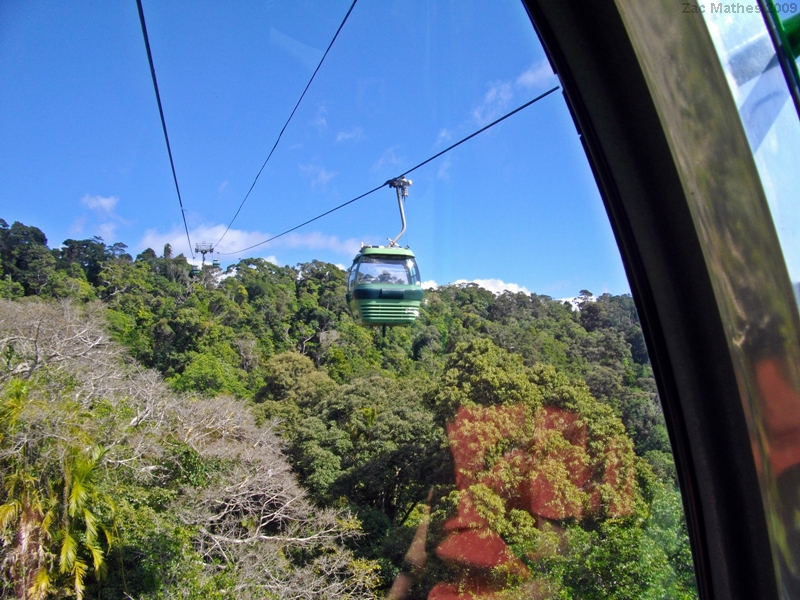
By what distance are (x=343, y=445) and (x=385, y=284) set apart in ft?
24.7

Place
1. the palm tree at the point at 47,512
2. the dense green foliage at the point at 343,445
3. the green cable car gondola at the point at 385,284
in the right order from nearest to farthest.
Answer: the dense green foliage at the point at 343,445, the palm tree at the point at 47,512, the green cable car gondola at the point at 385,284

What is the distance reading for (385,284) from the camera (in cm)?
699

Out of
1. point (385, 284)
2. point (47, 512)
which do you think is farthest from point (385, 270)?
point (47, 512)

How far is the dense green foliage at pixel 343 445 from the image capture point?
3.74 metres

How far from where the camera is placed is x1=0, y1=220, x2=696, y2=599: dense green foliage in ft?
12.3

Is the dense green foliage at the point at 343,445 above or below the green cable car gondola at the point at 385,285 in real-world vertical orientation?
below

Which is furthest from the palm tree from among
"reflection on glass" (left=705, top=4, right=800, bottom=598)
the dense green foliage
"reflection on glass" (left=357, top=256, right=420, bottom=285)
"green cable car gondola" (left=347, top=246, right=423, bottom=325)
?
"reflection on glass" (left=705, top=4, right=800, bottom=598)

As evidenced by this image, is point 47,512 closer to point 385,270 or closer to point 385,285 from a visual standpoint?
point 385,285

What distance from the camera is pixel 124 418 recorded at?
891 cm

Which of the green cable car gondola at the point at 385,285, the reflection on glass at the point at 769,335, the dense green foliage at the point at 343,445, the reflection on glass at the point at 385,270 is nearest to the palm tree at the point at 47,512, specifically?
the dense green foliage at the point at 343,445

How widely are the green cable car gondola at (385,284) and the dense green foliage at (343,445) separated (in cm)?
173

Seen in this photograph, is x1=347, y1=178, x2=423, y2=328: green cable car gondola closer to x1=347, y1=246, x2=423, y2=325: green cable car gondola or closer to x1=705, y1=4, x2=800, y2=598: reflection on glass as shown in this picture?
x1=347, y1=246, x2=423, y2=325: green cable car gondola

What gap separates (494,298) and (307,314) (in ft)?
43.0

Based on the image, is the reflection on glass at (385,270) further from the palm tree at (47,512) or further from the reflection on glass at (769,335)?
the reflection on glass at (769,335)
